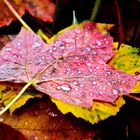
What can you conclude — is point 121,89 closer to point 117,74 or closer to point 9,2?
point 117,74

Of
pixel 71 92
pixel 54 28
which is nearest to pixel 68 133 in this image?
pixel 71 92

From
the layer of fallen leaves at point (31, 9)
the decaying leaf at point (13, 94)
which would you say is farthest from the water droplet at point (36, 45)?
the layer of fallen leaves at point (31, 9)

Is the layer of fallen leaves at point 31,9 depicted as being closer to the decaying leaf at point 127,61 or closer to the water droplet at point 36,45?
the water droplet at point 36,45

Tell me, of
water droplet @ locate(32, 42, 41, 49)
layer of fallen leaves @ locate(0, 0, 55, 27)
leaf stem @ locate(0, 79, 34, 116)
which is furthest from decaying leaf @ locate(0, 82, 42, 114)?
layer of fallen leaves @ locate(0, 0, 55, 27)

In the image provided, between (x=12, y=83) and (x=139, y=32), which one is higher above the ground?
(x=12, y=83)

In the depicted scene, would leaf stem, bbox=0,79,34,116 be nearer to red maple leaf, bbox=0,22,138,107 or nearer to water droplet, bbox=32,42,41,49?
red maple leaf, bbox=0,22,138,107

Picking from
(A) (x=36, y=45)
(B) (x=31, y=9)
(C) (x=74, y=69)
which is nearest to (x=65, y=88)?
(C) (x=74, y=69)
